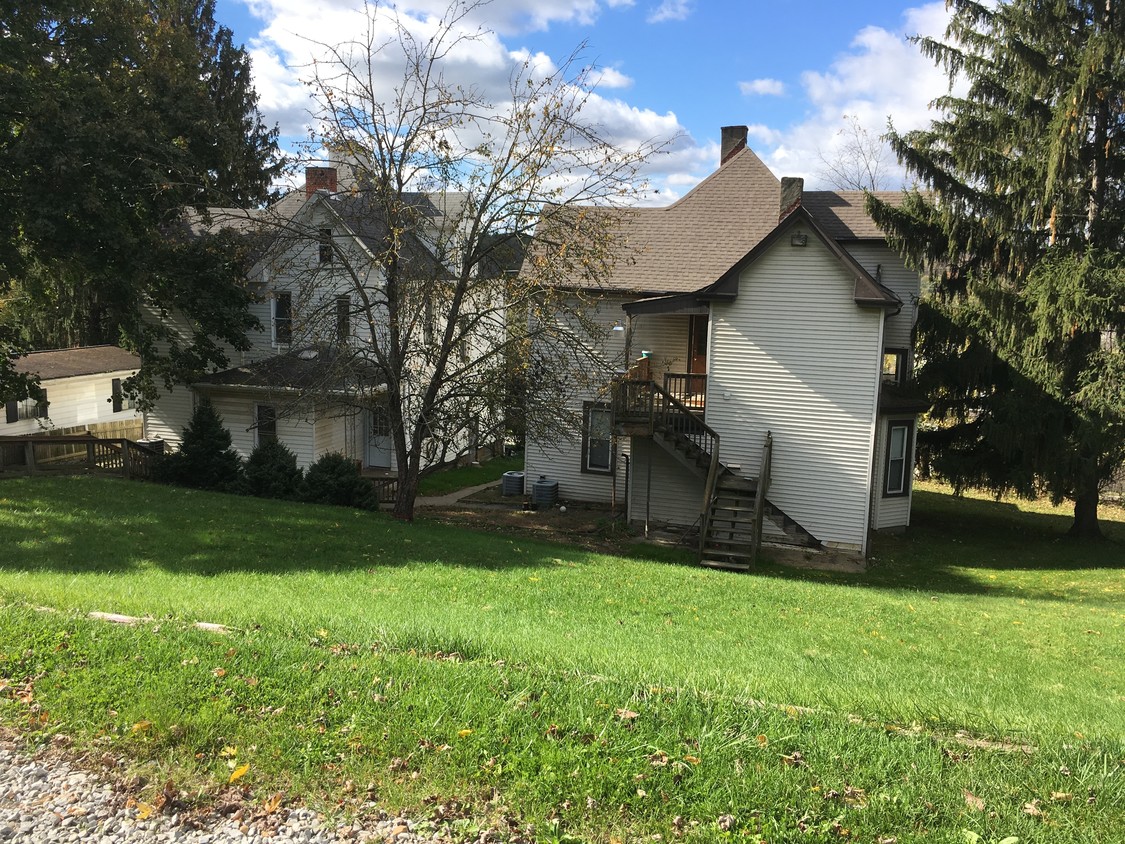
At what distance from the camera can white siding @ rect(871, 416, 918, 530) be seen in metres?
20.0

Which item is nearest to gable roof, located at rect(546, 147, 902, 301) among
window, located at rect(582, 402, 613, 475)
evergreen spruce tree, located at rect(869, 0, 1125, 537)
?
evergreen spruce tree, located at rect(869, 0, 1125, 537)

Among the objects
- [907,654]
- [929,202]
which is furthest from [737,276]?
[907,654]

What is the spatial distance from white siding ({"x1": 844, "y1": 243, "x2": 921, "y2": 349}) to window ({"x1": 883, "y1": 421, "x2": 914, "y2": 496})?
3070 millimetres

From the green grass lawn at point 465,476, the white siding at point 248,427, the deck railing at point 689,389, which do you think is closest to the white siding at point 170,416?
the white siding at point 248,427

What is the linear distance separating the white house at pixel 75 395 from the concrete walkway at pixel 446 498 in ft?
41.2

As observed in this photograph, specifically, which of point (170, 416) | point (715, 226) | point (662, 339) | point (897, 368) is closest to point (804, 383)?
point (662, 339)

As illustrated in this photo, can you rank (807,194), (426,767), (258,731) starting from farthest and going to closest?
(807,194), (258,731), (426,767)

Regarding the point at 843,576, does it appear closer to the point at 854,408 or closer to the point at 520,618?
the point at 854,408

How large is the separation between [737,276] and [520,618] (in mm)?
12213

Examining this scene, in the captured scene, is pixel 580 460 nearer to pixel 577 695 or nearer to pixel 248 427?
pixel 248 427

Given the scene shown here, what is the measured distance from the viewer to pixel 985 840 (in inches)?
167

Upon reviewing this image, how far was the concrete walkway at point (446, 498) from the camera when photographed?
866 inches

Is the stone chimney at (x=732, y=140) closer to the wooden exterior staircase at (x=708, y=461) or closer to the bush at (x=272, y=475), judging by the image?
the wooden exterior staircase at (x=708, y=461)

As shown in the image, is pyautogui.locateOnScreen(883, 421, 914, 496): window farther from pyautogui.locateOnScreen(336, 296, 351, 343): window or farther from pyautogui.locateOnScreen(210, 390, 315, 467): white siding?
pyautogui.locateOnScreen(210, 390, 315, 467): white siding
